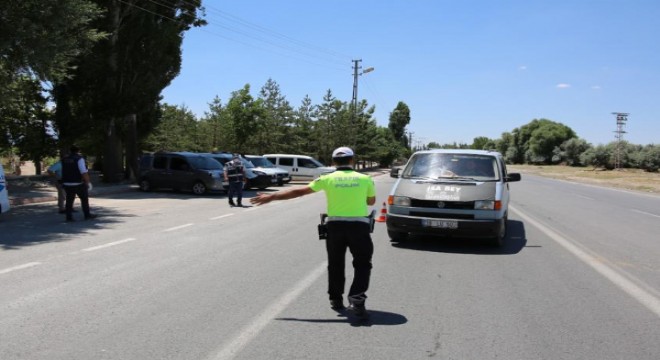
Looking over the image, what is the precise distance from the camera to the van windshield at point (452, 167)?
31.4 ft

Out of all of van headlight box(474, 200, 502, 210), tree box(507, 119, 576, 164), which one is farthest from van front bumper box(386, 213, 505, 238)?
tree box(507, 119, 576, 164)

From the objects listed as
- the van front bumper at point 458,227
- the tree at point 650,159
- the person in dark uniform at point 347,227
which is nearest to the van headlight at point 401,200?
the van front bumper at point 458,227

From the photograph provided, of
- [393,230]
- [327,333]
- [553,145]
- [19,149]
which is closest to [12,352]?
[327,333]

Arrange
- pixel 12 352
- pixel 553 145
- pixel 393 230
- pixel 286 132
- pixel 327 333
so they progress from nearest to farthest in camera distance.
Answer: pixel 12 352 → pixel 327 333 → pixel 393 230 → pixel 286 132 → pixel 553 145

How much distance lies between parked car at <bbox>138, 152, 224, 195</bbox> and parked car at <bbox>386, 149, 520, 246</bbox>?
12.5m

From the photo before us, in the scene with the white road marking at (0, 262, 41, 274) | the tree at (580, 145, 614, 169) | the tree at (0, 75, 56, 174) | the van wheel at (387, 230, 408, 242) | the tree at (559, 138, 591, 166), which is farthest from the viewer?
the tree at (559, 138, 591, 166)

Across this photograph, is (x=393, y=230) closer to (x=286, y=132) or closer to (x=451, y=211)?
(x=451, y=211)

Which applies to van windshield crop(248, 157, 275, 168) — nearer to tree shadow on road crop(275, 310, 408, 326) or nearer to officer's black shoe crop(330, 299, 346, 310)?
officer's black shoe crop(330, 299, 346, 310)

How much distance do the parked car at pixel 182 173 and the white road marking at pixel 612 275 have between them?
13.3 meters

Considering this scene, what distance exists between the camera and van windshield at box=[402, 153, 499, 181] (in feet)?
31.4

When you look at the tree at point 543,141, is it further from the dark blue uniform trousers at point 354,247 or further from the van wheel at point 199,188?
the dark blue uniform trousers at point 354,247

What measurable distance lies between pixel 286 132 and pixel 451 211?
126 ft

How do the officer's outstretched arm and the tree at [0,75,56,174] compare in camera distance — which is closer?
the officer's outstretched arm

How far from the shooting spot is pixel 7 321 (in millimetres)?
4707
